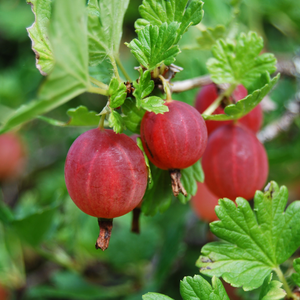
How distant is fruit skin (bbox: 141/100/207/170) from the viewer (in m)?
0.55

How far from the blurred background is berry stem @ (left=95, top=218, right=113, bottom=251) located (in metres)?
0.35

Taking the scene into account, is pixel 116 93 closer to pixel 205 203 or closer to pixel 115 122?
pixel 115 122


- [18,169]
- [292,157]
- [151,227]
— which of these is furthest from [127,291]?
[18,169]

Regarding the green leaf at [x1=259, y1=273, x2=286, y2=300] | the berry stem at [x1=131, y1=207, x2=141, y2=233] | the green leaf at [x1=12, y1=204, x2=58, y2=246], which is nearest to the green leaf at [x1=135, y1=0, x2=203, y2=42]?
the berry stem at [x1=131, y1=207, x2=141, y2=233]

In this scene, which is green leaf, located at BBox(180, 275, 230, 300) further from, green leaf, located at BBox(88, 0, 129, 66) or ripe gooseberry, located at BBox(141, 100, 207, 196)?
green leaf, located at BBox(88, 0, 129, 66)

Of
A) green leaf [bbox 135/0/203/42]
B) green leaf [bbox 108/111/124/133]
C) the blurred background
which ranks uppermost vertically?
green leaf [bbox 135/0/203/42]

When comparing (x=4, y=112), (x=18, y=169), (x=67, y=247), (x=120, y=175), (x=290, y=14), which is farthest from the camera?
(x=18, y=169)

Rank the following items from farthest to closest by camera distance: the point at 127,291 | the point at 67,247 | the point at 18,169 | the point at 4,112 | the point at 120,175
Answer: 1. the point at 18,169
2. the point at 4,112
3. the point at 67,247
4. the point at 127,291
5. the point at 120,175

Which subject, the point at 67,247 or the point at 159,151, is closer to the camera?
the point at 159,151

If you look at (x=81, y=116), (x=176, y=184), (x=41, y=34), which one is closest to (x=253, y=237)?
(x=176, y=184)

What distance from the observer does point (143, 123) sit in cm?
58

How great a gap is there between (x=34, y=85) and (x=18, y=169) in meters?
0.52

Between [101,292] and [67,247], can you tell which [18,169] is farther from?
[101,292]

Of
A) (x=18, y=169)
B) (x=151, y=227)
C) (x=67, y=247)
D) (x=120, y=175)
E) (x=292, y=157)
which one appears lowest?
(x=18, y=169)
